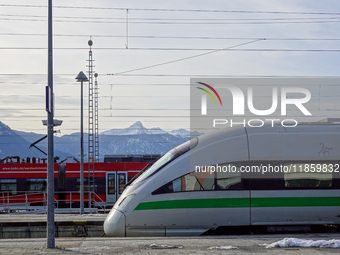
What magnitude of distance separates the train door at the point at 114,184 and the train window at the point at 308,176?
16953 millimetres

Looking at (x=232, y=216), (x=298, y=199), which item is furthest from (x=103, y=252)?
(x=298, y=199)

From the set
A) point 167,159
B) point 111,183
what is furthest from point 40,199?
point 167,159

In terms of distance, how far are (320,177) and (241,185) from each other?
2.06 meters

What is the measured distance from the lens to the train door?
28484 millimetres

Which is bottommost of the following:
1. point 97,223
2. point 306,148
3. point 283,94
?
point 97,223

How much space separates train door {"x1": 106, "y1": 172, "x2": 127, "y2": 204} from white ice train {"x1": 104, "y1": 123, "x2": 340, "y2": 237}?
52.3 feet

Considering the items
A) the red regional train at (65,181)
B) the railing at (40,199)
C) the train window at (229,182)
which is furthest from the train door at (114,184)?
the train window at (229,182)

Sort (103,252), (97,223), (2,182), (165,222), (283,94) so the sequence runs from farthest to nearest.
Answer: (2,182)
(283,94)
(97,223)
(165,222)
(103,252)

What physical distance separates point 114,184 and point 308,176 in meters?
17.6

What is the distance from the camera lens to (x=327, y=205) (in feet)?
40.8

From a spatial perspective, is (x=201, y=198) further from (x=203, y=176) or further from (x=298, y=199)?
(x=298, y=199)

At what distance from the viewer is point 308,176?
12547 mm

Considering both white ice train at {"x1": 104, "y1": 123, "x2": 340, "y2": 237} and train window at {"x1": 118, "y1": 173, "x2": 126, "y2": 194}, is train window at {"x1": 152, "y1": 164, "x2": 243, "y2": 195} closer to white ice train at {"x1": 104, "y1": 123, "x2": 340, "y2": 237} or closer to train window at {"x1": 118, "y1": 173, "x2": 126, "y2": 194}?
white ice train at {"x1": 104, "y1": 123, "x2": 340, "y2": 237}

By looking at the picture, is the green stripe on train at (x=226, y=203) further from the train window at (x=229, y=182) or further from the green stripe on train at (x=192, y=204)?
the train window at (x=229, y=182)
